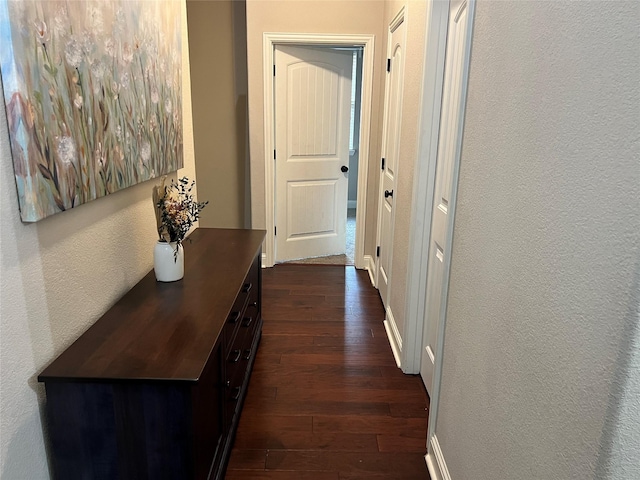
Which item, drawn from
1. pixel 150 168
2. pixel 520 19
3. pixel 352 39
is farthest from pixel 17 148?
pixel 352 39

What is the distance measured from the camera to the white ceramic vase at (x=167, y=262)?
1927 millimetres

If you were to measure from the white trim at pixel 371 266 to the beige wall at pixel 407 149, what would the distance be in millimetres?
971

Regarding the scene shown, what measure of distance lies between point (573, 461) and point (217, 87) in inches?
160

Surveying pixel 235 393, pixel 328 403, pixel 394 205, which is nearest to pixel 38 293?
pixel 235 393

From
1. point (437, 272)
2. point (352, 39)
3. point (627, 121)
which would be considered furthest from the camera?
point (352, 39)

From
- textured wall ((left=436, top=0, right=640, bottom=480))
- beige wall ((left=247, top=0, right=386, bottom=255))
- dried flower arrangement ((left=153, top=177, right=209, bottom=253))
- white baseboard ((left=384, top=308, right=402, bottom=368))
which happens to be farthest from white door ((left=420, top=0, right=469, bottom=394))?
beige wall ((left=247, top=0, right=386, bottom=255))

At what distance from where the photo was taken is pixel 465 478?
1559mm

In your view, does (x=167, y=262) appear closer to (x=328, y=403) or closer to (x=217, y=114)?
(x=328, y=403)

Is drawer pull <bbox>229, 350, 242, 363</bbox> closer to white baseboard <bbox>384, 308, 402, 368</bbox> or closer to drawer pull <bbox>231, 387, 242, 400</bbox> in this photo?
drawer pull <bbox>231, 387, 242, 400</bbox>

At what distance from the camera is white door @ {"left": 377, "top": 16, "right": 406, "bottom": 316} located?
3.11m

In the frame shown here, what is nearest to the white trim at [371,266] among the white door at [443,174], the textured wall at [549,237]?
the white door at [443,174]

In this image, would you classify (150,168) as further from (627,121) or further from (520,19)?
(627,121)

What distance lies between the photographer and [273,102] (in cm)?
409

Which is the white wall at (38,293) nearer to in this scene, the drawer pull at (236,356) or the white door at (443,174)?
the drawer pull at (236,356)
